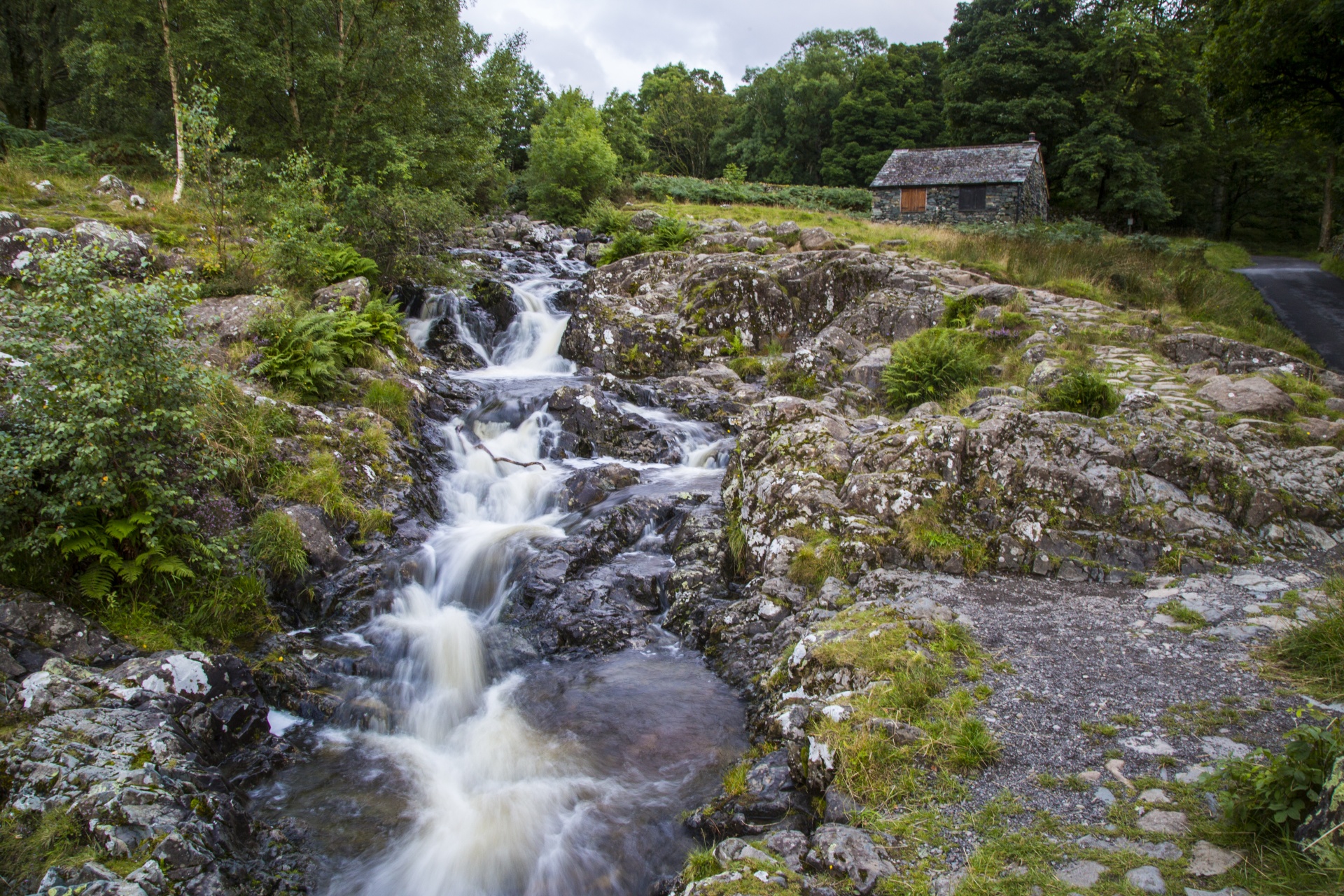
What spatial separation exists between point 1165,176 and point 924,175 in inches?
715

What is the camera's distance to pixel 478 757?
258 inches

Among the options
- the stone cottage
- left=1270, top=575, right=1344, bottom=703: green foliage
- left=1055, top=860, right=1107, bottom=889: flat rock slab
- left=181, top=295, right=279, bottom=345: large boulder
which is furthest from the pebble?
the stone cottage

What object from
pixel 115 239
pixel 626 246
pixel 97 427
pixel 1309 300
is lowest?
pixel 97 427

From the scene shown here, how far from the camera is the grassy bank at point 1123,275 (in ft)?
47.9

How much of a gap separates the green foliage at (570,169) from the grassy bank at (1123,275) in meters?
11.9

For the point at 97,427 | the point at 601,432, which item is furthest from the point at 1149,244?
the point at 97,427

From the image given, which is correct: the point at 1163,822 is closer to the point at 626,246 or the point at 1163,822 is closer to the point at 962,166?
the point at 626,246

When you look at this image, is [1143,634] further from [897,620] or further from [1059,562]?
[897,620]

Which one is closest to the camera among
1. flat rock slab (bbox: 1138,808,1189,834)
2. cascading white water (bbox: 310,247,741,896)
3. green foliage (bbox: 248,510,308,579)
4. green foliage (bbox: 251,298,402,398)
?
flat rock slab (bbox: 1138,808,1189,834)

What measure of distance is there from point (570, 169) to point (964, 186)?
21.9 meters

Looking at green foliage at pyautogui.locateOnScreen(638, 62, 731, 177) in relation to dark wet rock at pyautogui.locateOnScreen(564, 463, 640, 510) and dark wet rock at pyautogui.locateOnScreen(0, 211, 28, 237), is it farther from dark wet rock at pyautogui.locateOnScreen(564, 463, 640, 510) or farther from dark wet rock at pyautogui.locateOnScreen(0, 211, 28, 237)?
dark wet rock at pyautogui.locateOnScreen(564, 463, 640, 510)

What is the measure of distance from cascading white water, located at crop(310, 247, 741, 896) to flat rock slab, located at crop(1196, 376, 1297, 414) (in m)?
8.94

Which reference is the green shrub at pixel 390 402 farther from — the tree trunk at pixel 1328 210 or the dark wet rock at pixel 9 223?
the tree trunk at pixel 1328 210

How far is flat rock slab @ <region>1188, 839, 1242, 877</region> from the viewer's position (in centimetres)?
331
